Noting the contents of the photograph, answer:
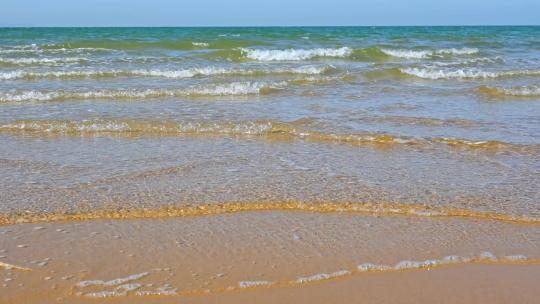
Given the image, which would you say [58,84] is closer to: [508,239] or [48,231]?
[48,231]

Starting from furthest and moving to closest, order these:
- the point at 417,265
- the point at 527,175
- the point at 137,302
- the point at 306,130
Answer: the point at 306,130
the point at 527,175
the point at 417,265
the point at 137,302

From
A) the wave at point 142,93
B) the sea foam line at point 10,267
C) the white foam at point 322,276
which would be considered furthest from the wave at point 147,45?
the white foam at point 322,276

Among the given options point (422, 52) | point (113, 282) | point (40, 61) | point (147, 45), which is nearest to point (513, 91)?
point (113, 282)

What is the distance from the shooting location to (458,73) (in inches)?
701

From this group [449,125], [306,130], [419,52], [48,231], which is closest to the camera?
[48,231]

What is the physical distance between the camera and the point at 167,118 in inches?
378

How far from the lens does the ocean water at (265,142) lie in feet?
18.4

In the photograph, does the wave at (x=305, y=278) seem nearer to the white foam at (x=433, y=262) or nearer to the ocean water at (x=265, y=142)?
the white foam at (x=433, y=262)

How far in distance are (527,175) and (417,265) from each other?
2.94 m

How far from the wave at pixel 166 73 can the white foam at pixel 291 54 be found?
5.16 m

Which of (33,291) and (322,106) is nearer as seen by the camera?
(33,291)

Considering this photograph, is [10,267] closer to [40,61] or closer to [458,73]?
[458,73]

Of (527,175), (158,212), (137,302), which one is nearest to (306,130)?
(527,175)

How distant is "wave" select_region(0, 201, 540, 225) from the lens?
16.3 ft
